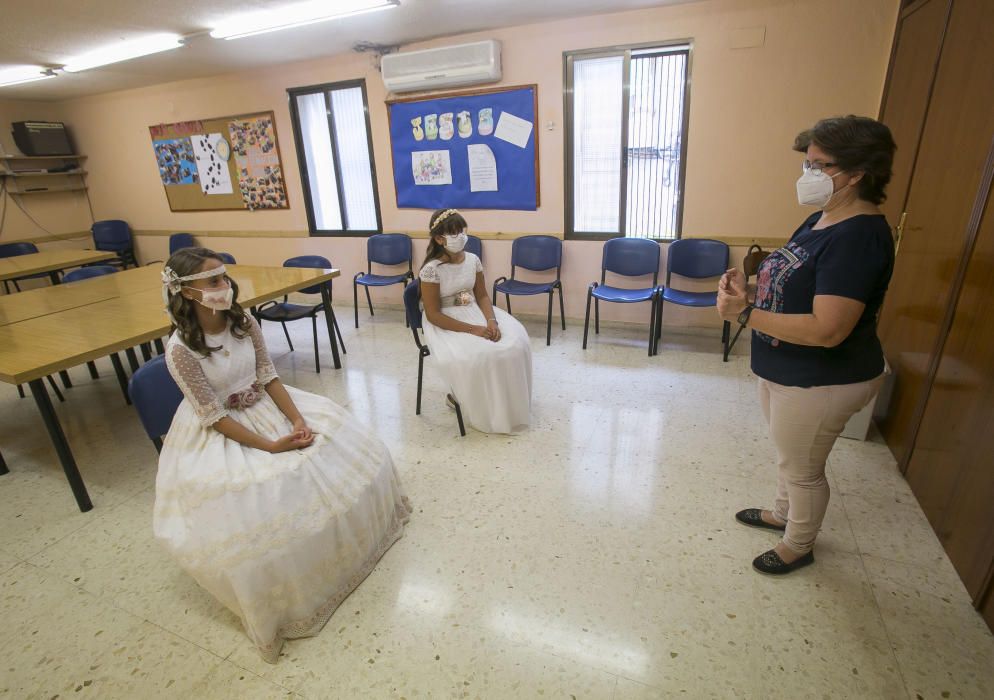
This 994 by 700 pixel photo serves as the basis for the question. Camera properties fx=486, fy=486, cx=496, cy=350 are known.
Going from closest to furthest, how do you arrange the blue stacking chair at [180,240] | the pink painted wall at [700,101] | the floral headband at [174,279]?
the floral headband at [174,279]
the pink painted wall at [700,101]
the blue stacking chair at [180,240]

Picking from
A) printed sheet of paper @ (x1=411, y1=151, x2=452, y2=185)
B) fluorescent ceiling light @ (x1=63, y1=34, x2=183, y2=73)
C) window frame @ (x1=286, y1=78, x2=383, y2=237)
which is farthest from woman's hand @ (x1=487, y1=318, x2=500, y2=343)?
fluorescent ceiling light @ (x1=63, y1=34, x2=183, y2=73)

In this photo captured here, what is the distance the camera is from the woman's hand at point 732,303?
1.62 m

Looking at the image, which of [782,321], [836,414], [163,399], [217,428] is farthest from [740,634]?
[163,399]

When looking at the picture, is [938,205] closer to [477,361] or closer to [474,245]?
[477,361]

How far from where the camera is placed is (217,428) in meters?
1.78

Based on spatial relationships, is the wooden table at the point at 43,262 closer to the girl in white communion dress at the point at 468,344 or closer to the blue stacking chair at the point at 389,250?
the blue stacking chair at the point at 389,250

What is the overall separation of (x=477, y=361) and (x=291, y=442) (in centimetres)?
117

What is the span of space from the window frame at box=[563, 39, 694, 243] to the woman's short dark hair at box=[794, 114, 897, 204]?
2.80m

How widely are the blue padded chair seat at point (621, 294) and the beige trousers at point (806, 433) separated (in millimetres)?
2194

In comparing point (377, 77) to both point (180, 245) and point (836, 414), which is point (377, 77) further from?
point (836, 414)

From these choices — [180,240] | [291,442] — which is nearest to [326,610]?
[291,442]

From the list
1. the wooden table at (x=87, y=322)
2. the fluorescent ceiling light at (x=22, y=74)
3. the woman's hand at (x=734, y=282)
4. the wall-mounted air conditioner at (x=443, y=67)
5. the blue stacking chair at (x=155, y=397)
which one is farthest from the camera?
the fluorescent ceiling light at (x=22, y=74)

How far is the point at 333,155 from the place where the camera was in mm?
5359

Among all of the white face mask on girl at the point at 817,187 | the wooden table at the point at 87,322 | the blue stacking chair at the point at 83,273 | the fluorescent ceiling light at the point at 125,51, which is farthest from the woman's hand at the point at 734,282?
the blue stacking chair at the point at 83,273
